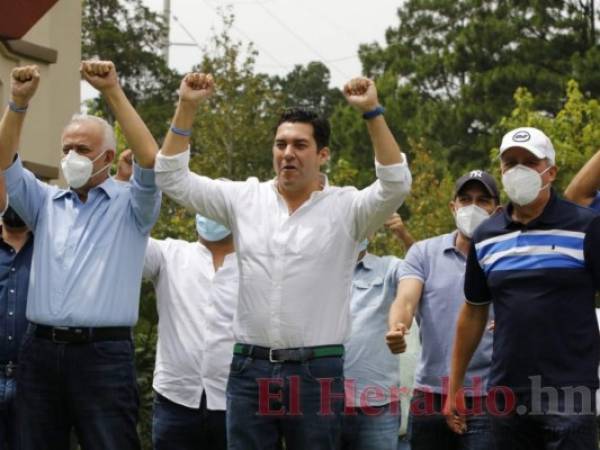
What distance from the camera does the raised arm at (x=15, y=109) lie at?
7.65 m

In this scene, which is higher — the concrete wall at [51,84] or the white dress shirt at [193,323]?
the concrete wall at [51,84]

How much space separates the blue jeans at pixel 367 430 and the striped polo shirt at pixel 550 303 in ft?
7.16

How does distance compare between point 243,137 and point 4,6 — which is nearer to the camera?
point 4,6

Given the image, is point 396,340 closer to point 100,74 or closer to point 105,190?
point 105,190

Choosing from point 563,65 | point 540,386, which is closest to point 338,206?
point 540,386

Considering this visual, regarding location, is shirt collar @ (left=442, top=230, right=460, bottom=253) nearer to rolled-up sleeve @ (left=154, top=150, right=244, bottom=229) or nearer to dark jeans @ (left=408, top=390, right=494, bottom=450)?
dark jeans @ (left=408, top=390, right=494, bottom=450)

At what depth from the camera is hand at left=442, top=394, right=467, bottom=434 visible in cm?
787

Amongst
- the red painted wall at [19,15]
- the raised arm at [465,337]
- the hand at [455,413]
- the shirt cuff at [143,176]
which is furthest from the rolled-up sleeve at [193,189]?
the red painted wall at [19,15]

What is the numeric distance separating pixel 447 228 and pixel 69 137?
2989 centimetres

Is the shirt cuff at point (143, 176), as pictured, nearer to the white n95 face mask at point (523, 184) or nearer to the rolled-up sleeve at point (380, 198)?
the rolled-up sleeve at point (380, 198)

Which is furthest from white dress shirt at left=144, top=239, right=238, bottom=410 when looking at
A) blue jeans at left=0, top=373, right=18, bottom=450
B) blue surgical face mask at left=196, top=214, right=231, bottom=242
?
blue jeans at left=0, top=373, right=18, bottom=450

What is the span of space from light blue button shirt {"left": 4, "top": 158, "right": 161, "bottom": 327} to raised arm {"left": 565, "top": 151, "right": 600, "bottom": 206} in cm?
223

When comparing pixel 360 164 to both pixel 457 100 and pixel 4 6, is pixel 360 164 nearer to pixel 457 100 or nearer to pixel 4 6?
pixel 457 100

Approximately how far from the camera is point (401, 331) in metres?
7.47
